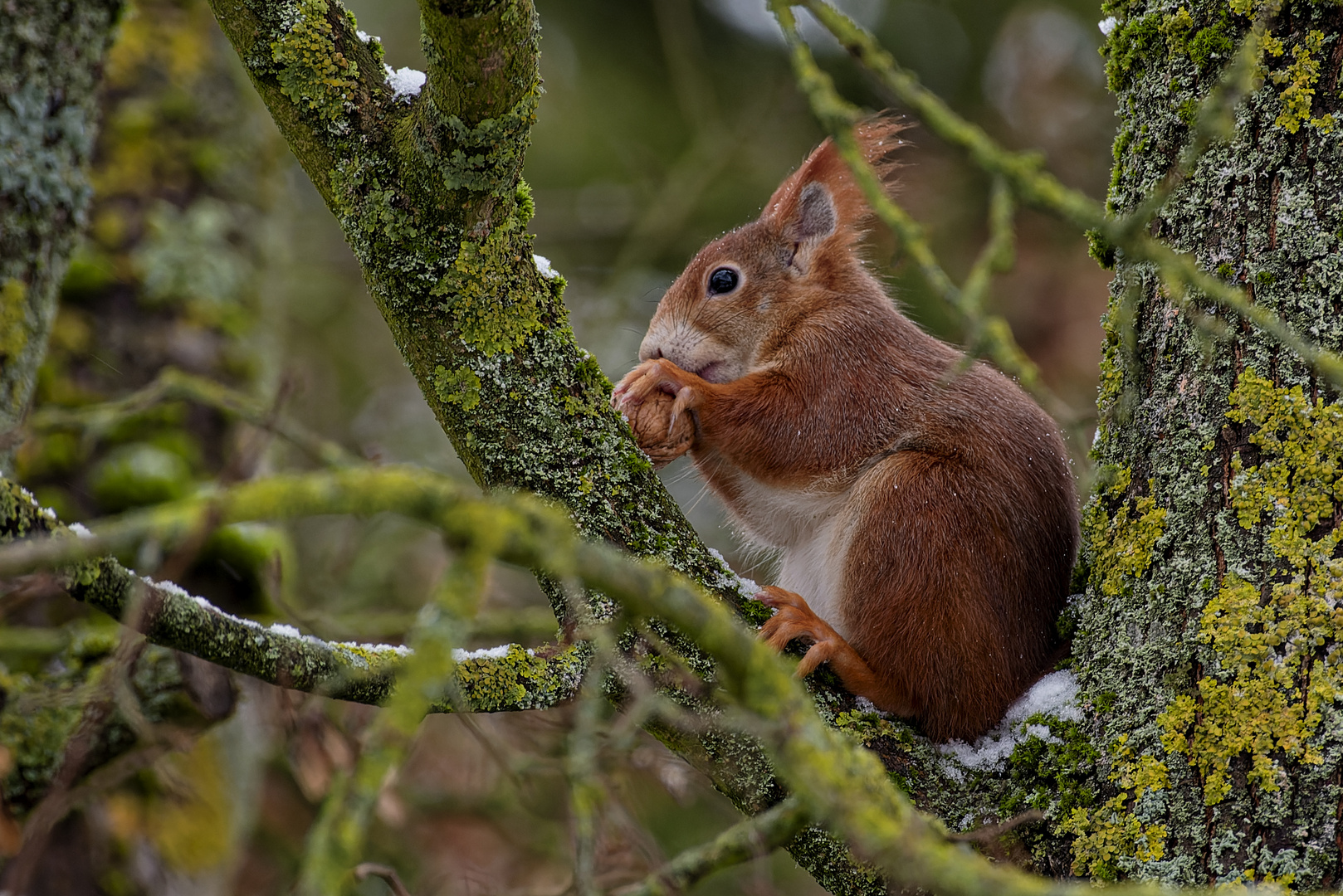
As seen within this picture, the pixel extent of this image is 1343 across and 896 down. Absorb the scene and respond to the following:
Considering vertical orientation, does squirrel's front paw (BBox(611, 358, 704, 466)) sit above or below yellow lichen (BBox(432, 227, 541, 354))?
below

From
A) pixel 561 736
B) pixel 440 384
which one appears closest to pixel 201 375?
pixel 561 736

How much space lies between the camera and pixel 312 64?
191cm

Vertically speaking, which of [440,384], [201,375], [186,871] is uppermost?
[440,384]

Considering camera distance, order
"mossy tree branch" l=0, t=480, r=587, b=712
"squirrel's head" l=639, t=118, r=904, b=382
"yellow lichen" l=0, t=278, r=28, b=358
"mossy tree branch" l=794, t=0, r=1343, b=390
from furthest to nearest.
Result: "squirrel's head" l=639, t=118, r=904, b=382, "yellow lichen" l=0, t=278, r=28, b=358, "mossy tree branch" l=0, t=480, r=587, b=712, "mossy tree branch" l=794, t=0, r=1343, b=390

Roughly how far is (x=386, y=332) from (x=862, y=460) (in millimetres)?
4250

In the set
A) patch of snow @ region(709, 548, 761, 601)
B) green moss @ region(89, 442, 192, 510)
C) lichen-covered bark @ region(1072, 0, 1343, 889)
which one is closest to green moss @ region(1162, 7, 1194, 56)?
lichen-covered bark @ region(1072, 0, 1343, 889)

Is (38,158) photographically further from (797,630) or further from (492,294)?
(797,630)

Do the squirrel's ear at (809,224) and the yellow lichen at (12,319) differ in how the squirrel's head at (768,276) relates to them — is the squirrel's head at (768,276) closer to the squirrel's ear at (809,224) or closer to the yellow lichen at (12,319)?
Result: the squirrel's ear at (809,224)

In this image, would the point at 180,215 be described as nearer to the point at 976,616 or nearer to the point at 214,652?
the point at 214,652

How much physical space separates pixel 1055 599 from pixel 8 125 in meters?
2.71

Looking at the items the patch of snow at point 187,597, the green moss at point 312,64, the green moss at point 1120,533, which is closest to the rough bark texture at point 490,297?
the green moss at point 312,64

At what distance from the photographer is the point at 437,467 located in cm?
540

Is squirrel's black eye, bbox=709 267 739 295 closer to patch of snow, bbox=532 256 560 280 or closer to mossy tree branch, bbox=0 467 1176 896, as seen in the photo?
patch of snow, bbox=532 256 560 280

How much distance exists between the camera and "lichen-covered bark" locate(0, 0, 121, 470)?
2.48 m
